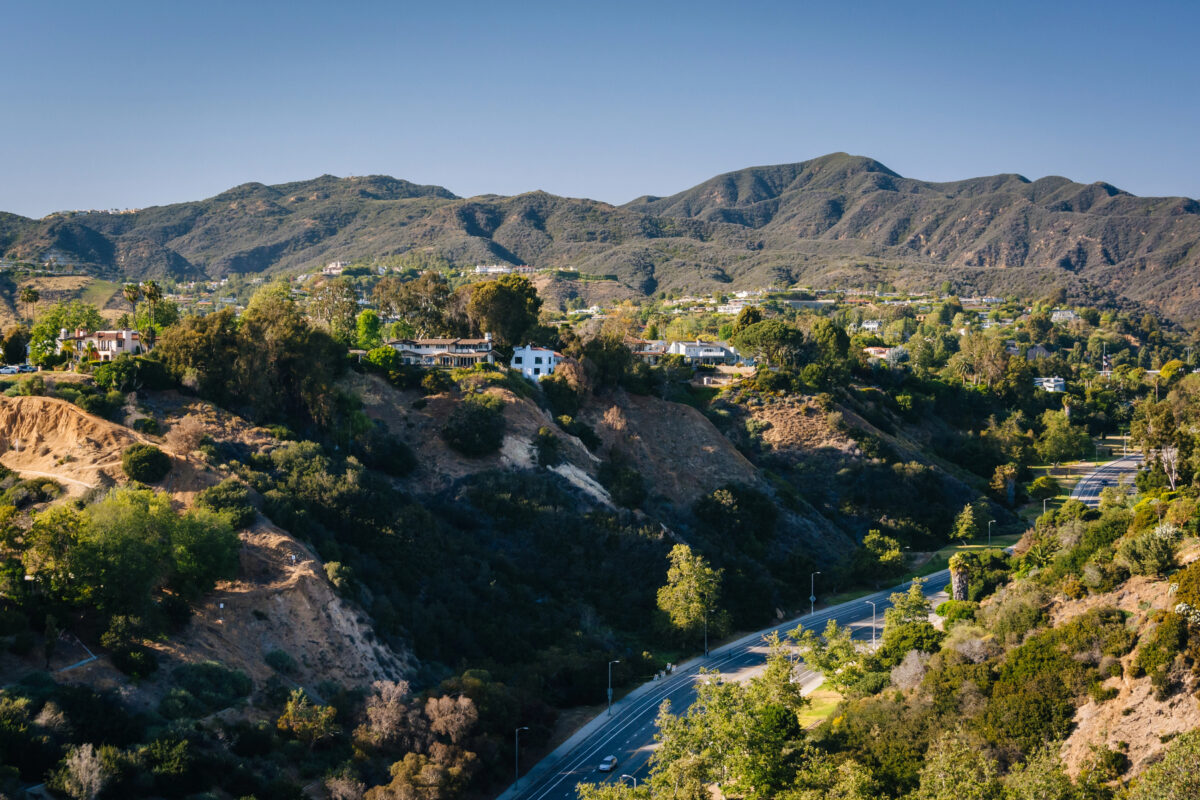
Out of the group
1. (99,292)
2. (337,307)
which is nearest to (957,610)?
(337,307)

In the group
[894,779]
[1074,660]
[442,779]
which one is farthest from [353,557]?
[1074,660]

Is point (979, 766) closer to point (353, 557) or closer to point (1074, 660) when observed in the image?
point (1074, 660)

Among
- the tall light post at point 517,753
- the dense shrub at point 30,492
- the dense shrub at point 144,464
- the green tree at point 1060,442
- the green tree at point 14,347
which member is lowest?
the tall light post at point 517,753

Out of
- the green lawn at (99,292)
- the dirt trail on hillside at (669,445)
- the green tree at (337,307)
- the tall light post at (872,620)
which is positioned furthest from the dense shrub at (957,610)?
the green lawn at (99,292)

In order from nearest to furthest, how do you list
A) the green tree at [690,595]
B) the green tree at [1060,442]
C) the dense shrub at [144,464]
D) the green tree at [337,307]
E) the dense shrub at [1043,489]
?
the dense shrub at [144,464] < the green tree at [690,595] < the green tree at [337,307] < the dense shrub at [1043,489] < the green tree at [1060,442]

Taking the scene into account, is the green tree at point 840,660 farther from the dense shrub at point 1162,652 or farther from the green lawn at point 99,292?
the green lawn at point 99,292

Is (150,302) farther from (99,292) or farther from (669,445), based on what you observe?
(99,292)
